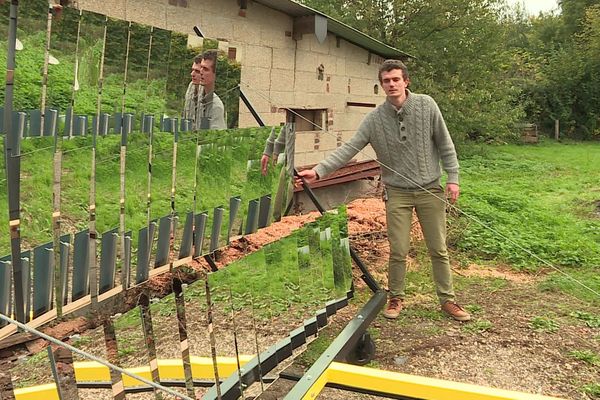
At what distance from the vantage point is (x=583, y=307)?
171 inches

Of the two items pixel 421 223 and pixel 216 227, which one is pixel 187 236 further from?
pixel 421 223

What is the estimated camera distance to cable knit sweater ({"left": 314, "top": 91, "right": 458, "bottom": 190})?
3541mm

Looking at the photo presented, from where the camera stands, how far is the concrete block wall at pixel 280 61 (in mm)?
4590

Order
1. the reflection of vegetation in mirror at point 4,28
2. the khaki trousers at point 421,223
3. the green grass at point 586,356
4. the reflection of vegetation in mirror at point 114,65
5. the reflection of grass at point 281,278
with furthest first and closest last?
the khaki trousers at point 421,223 < the green grass at point 586,356 < the reflection of grass at point 281,278 < the reflection of vegetation in mirror at point 114,65 < the reflection of vegetation in mirror at point 4,28

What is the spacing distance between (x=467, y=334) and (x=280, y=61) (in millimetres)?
3519

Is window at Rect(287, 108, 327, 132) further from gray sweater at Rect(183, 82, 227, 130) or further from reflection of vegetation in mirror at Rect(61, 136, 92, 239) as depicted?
reflection of vegetation in mirror at Rect(61, 136, 92, 239)

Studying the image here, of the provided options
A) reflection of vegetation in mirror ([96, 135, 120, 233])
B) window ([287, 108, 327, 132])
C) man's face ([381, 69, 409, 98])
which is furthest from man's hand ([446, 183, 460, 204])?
window ([287, 108, 327, 132])

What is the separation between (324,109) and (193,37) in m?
5.45

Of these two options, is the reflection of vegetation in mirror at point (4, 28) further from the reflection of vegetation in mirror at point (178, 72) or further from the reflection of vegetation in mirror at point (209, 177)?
the reflection of vegetation in mirror at point (209, 177)

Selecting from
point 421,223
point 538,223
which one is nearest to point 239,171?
point 421,223

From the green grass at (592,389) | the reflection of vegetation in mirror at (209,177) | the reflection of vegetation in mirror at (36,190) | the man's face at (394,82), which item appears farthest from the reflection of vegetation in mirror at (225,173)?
the green grass at (592,389)

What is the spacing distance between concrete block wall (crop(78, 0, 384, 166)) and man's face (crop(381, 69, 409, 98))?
794mm

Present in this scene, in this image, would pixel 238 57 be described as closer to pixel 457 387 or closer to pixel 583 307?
pixel 457 387

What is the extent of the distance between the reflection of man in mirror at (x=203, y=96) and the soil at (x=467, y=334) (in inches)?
23.1
